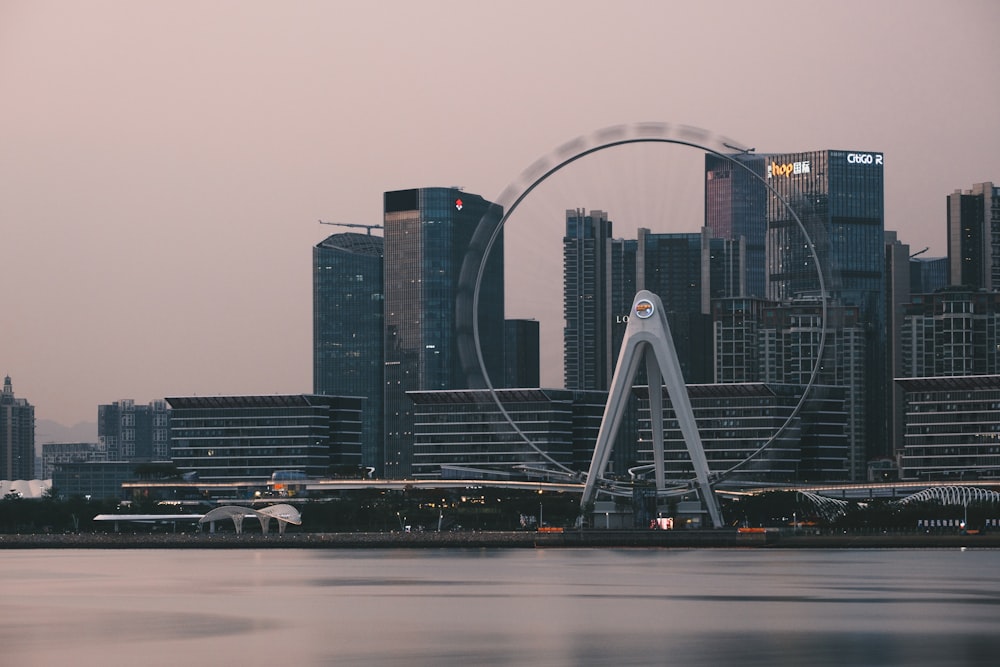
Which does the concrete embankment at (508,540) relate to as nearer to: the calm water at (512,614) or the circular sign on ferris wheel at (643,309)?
the circular sign on ferris wheel at (643,309)

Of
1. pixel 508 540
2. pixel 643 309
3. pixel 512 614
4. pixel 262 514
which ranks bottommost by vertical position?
pixel 508 540

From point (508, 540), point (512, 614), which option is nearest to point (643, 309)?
point (508, 540)

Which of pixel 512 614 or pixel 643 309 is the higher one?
pixel 643 309

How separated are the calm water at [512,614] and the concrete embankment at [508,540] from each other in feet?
110

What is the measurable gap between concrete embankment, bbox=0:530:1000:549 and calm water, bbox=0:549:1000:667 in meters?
33.4

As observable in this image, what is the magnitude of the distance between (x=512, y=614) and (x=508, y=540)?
95108mm

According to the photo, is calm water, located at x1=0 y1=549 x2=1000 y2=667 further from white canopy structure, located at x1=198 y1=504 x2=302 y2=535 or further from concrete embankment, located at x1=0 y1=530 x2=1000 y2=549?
white canopy structure, located at x1=198 y1=504 x2=302 y2=535

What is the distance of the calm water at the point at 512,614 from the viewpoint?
55.3m

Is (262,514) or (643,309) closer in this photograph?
(643,309)

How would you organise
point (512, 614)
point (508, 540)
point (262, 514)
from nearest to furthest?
point (512, 614)
point (508, 540)
point (262, 514)

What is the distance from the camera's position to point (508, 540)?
166250 millimetres

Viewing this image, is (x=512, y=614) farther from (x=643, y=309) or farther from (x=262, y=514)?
(x=262, y=514)

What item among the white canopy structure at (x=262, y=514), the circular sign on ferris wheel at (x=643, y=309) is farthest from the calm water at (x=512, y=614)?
the white canopy structure at (x=262, y=514)

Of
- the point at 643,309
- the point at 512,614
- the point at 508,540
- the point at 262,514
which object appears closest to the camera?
the point at 512,614
